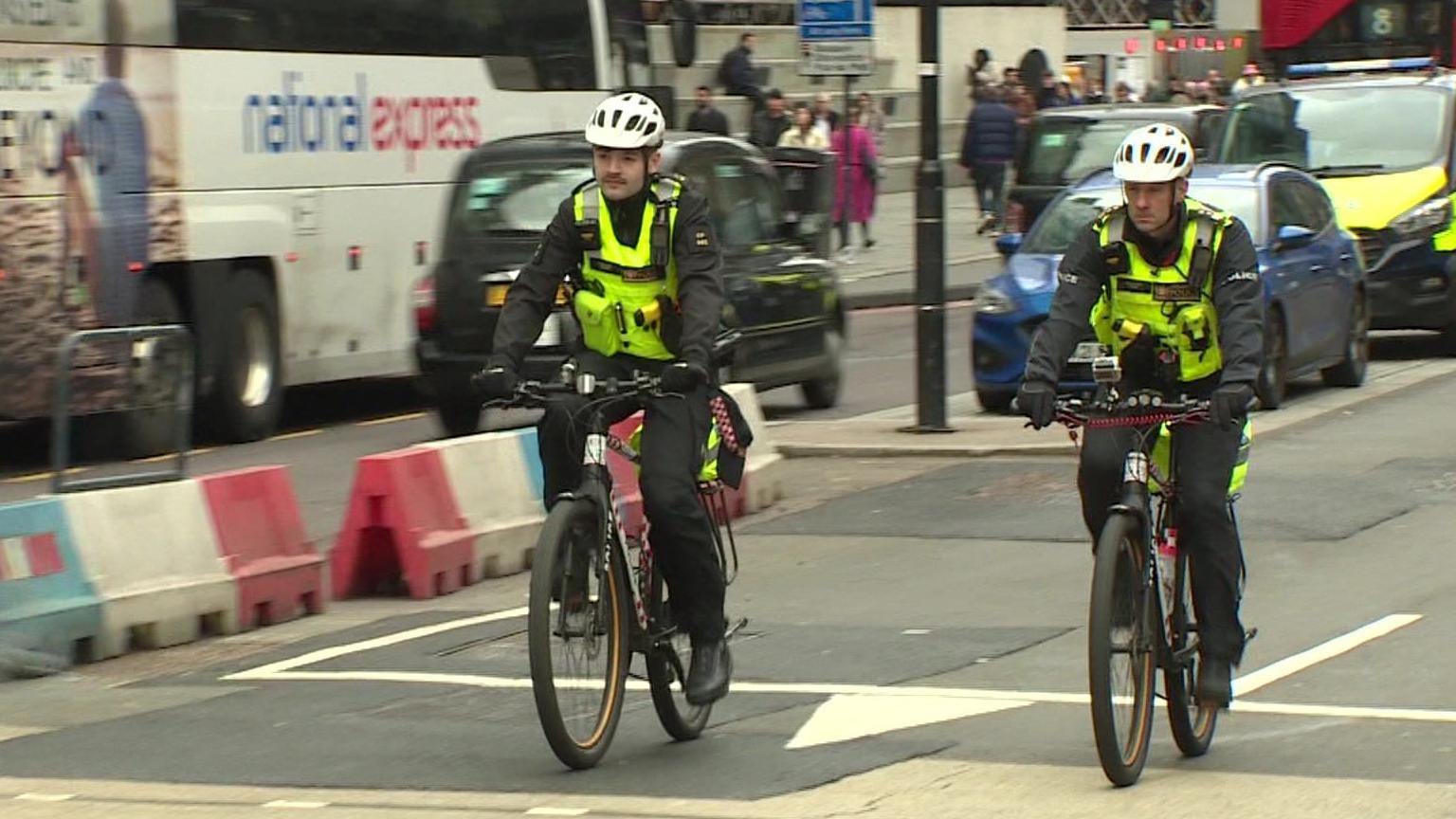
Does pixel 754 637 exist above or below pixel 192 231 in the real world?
below

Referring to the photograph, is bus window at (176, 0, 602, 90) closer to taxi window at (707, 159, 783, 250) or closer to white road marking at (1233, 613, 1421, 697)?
taxi window at (707, 159, 783, 250)

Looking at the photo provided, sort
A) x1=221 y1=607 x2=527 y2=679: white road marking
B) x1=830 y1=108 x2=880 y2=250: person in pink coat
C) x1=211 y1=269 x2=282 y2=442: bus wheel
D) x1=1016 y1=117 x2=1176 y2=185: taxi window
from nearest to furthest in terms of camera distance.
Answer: x1=221 y1=607 x2=527 y2=679: white road marking
x1=211 y1=269 x2=282 y2=442: bus wheel
x1=1016 y1=117 x2=1176 y2=185: taxi window
x1=830 y1=108 x2=880 y2=250: person in pink coat

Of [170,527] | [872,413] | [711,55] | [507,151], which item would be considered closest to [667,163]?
[507,151]

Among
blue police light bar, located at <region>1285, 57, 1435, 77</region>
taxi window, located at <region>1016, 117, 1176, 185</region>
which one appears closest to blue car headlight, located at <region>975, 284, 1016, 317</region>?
taxi window, located at <region>1016, 117, 1176, 185</region>

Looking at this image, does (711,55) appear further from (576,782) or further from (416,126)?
(576,782)

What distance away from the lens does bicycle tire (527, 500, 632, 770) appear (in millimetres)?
7059

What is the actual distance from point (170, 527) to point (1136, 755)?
14.2 ft

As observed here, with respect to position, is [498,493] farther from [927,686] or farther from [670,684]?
[670,684]

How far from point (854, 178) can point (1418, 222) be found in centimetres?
1296

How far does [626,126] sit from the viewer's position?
7.61 m

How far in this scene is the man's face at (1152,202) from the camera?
732 cm

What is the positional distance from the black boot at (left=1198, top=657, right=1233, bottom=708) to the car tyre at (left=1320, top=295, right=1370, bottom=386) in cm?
1083

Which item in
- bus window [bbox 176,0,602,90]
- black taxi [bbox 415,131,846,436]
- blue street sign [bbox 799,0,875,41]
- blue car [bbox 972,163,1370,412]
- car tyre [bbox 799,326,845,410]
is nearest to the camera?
black taxi [bbox 415,131,846,436]

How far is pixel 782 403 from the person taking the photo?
18891 mm
